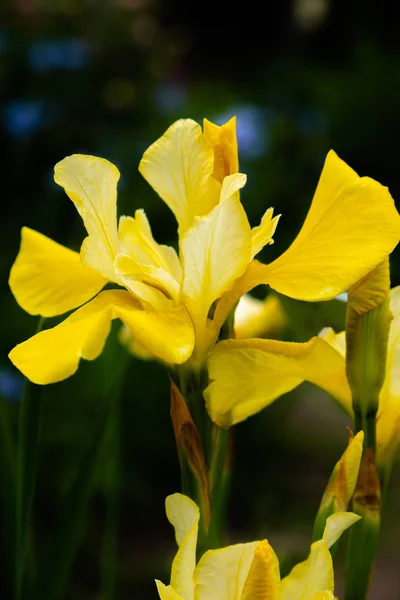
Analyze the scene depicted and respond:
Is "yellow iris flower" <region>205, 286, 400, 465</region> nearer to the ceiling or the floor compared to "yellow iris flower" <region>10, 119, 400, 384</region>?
nearer to the floor

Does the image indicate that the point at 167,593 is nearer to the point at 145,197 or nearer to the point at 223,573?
the point at 223,573

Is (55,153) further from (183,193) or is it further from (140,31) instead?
(183,193)

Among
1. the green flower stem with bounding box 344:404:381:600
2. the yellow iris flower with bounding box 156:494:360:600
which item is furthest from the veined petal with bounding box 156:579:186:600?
the green flower stem with bounding box 344:404:381:600

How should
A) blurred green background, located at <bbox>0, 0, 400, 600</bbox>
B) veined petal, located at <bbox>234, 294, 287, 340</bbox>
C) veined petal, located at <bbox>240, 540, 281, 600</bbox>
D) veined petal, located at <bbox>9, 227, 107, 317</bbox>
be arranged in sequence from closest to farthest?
1. veined petal, located at <bbox>240, 540, 281, 600</bbox>
2. veined petal, located at <bbox>9, 227, 107, 317</bbox>
3. veined petal, located at <bbox>234, 294, 287, 340</bbox>
4. blurred green background, located at <bbox>0, 0, 400, 600</bbox>

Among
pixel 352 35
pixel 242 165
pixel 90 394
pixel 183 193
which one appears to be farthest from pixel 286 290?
pixel 352 35

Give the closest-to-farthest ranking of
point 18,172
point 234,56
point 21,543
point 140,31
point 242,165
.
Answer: point 21,543 < point 242,165 < point 18,172 < point 140,31 < point 234,56

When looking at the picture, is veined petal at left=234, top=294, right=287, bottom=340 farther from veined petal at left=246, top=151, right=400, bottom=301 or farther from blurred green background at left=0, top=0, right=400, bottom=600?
veined petal at left=246, top=151, right=400, bottom=301

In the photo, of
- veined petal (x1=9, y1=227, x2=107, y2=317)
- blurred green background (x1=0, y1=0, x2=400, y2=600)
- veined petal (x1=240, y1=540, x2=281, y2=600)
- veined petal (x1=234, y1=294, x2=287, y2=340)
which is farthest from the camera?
blurred green background (x1=0, y1=0, x2=400, y2=600)

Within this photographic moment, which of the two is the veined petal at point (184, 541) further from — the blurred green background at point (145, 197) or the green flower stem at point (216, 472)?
the blurred green background at point (145, 197)
